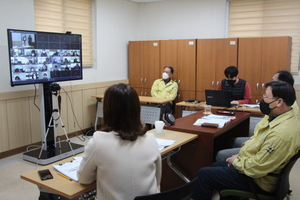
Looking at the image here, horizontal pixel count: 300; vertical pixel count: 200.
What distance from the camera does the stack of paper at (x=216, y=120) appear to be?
3033mm

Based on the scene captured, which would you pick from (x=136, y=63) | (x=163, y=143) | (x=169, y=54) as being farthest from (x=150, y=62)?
(x=163, y=143)

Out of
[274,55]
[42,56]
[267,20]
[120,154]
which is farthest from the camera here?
[267,20]

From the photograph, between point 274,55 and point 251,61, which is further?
point 251,61

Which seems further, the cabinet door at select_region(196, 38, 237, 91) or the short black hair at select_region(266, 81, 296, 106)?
the cabinet door at select_region(196, 38, 237, 91)

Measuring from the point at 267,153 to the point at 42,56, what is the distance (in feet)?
10.3

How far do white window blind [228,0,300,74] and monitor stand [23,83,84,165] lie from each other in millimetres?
3788

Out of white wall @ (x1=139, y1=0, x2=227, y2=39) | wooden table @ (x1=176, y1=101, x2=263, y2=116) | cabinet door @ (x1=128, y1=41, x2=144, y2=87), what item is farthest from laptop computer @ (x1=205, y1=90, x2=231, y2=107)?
cabinet door @ (x1=128, y1=41, x2=144, y2=87)

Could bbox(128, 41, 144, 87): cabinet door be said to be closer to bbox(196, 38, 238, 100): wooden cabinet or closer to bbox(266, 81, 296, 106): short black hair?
bbox(196, 38, 238, 100): wooden cabinet

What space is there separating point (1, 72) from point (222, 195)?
3.49 m

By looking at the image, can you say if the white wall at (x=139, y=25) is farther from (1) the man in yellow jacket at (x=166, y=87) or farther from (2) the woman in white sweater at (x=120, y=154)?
(2) the woman in white sweater at (x=120, y=154)

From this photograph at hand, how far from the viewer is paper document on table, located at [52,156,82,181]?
1854 mm

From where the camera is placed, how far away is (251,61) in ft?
17.5

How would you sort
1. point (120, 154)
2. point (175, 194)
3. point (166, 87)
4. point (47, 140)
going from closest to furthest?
point (175, 194) < point (120, 154) < point (47, 140) < point (166, 87)

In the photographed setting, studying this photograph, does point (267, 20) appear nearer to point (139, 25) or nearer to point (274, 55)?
point (274, 55)
